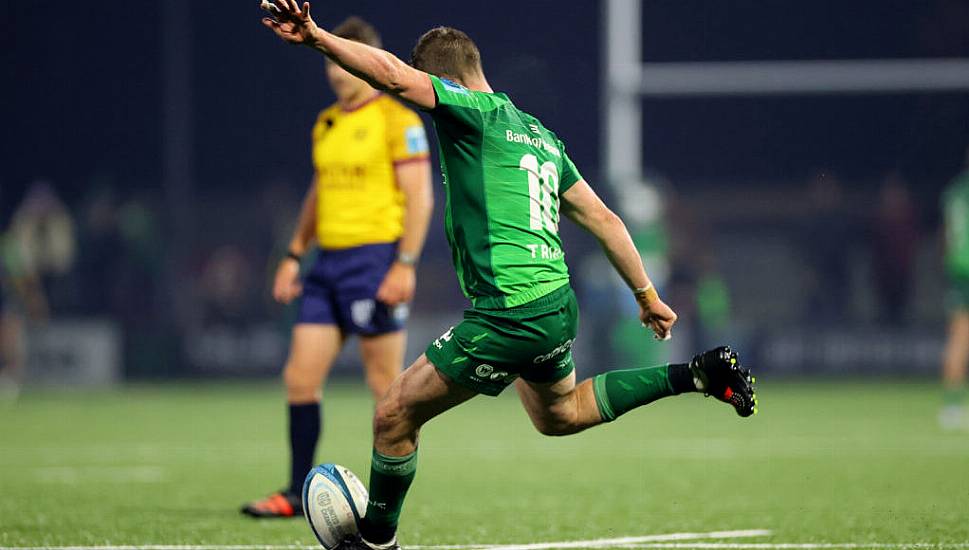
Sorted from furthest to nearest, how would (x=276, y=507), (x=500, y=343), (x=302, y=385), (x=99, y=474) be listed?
(x=99, y=474) → (x=302, y=385) → (x=276, y=507) → (x=500, y=343)

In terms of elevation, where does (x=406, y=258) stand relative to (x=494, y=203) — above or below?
below

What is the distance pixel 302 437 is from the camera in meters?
7.32

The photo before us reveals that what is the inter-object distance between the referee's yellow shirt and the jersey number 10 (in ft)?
6.46

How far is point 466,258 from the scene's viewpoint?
5402 mm

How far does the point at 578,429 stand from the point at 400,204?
212 cm

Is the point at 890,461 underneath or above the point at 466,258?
underneath

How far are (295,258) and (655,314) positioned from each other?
2.54m

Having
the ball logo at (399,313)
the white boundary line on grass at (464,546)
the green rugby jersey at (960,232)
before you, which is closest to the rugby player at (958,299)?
the green rugby jersey at (960,232)

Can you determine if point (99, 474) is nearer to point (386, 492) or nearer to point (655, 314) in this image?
point (386, 492)

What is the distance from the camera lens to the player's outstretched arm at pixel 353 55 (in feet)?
16.1

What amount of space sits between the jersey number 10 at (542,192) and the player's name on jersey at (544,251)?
0.06 metres

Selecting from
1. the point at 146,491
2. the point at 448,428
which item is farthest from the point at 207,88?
the point at 146,491

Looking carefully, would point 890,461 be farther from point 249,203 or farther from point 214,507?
point 249,203

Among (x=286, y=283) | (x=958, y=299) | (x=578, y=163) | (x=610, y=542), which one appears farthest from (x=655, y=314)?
(x=578, y=163)
